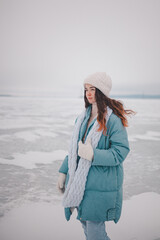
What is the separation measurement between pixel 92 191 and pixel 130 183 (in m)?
1.85

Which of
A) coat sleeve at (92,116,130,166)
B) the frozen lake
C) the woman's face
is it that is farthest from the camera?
the frozen lake

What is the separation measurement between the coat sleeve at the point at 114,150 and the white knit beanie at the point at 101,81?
22 cm

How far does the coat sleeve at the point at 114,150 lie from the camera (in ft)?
4.21

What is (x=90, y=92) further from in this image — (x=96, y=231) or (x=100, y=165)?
(x=96, y=231)

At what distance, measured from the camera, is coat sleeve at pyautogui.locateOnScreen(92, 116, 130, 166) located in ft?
4.21

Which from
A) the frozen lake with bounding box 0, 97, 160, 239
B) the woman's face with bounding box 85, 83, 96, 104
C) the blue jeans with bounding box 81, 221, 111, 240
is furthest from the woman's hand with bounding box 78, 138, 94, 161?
the frozen lake with bounding box 0, 97, 160, 239

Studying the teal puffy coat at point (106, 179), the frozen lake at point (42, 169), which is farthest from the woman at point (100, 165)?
the frozen lake at point (42, 169)

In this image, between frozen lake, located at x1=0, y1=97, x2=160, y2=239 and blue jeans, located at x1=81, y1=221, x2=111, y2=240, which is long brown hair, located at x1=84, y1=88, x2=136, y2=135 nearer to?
blue jeans, located at x1=81, y1=221, x2=111, y2=240

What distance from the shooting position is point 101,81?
1385 mm

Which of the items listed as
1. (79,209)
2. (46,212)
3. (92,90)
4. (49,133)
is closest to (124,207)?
(46,212)

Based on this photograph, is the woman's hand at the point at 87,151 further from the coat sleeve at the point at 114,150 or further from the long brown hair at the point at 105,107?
the long brown hair at the point at 105,107

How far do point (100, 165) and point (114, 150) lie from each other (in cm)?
13

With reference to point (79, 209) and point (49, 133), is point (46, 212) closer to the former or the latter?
point (79, 209)

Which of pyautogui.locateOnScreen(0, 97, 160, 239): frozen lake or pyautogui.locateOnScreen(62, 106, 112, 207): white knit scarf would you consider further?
pyautogui.locateOnScreen(0, 97, 160, 239): frozen lake
